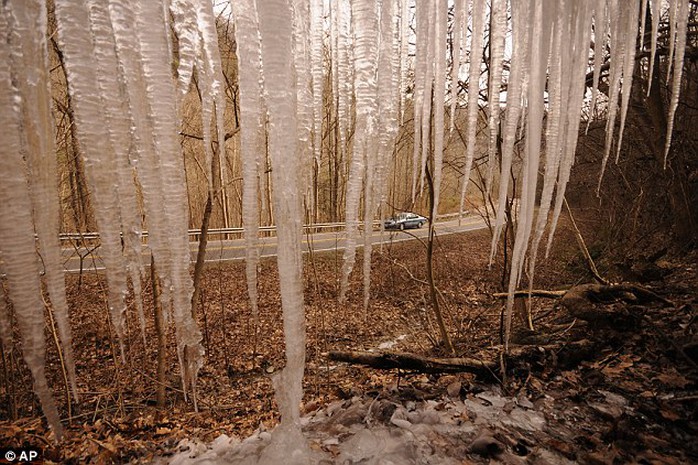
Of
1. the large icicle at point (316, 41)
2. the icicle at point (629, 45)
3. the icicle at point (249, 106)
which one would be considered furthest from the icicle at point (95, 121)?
the icicle at point (629, 45)

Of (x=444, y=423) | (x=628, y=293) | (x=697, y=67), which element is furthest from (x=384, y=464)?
(x=697, y=67)

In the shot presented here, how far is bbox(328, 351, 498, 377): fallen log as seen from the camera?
211 centimetres

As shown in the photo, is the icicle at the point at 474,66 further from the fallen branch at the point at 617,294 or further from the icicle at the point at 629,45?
the fallen branch at the point at 617,294

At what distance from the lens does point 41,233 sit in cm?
104

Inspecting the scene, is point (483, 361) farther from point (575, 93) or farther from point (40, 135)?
point (40, 135)

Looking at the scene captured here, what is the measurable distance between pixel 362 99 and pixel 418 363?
67.4 inches

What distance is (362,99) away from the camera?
1.49 metres

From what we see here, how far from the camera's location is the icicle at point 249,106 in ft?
4.14

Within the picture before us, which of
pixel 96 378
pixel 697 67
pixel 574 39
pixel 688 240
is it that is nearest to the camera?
pixel 574 39

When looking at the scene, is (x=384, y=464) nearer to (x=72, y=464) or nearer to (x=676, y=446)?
(x=676, y=446)

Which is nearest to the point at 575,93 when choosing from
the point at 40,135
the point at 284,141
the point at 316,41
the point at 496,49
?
the point at 496,49

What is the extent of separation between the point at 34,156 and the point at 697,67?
7327 millimetres

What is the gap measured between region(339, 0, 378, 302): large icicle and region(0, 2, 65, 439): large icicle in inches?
44.5

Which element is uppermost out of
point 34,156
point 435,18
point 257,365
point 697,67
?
point 697,67
